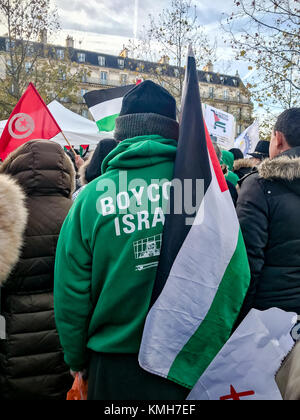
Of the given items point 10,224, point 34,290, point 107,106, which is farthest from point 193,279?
point 107,106

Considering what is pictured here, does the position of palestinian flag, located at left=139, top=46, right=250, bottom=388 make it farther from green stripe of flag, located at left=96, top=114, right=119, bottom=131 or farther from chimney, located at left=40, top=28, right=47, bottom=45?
chimney, located at left=40, top=28, right=47, bottom=45

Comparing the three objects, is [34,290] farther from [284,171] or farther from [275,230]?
[284,171]

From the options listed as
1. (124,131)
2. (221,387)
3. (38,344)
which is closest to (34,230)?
(38,344)

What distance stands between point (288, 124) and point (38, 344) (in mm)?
2100

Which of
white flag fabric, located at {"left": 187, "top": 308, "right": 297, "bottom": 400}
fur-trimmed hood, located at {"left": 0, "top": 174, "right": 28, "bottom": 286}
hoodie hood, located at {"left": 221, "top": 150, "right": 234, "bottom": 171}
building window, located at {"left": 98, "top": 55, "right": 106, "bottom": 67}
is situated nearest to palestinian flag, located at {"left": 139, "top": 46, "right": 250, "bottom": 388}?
white flag fabric, located at {"left": 187, "top": 308, "right": 297, "bottom": 400}

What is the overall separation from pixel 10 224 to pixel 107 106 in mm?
4947

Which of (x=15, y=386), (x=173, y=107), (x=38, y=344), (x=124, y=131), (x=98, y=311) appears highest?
(x=173, y=107)

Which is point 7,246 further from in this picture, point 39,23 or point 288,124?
point 39,23

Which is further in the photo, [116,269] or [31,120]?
[31,120]

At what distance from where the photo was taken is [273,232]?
208 centimetres

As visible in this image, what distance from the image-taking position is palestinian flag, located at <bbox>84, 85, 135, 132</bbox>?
6438 mm

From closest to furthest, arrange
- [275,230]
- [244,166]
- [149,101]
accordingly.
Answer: [149,101] → [275,230] → [244,166]

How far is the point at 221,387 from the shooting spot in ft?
4.70
